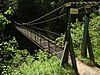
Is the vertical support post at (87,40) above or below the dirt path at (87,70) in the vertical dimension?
above

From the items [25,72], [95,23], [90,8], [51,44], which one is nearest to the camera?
[25,72]

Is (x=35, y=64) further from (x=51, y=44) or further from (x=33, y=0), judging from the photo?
(x=33, y=0)

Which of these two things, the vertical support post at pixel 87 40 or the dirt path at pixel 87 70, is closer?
the dirt path at pixel 87 70

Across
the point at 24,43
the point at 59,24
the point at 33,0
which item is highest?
the point at 33,0

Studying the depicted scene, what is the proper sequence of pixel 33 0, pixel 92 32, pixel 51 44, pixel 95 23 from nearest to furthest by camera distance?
pixel 92 32 → pixel 51 44 → pixel 95 23 → pixel 33 0

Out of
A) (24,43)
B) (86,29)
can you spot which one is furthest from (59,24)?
(86,29)

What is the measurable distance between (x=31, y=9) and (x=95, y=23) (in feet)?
61.4

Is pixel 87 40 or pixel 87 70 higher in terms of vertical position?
pixel 87 40

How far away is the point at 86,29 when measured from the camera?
6145 millimetres

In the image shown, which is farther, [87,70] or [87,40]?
[87,40]

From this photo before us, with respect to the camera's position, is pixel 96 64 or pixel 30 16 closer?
pixel 96 64

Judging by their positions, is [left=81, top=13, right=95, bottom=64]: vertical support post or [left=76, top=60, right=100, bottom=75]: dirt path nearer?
[left=76, top=60, right=100, bottom=75]: dirt path

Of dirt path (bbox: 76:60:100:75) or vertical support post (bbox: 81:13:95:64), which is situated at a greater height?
vertical support post (bbox: 81:13:95:64)

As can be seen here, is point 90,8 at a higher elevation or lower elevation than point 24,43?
higher
